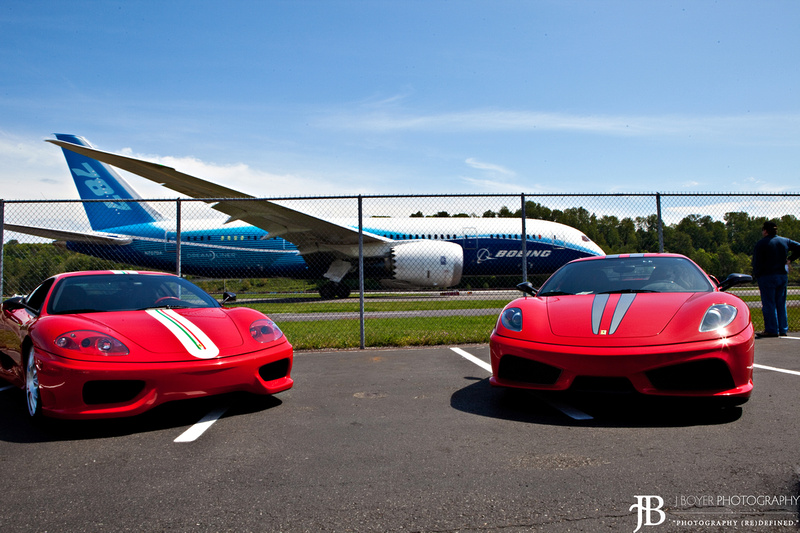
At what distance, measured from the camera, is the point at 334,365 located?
5.84 meters

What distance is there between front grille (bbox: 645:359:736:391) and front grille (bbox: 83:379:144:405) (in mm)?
3226

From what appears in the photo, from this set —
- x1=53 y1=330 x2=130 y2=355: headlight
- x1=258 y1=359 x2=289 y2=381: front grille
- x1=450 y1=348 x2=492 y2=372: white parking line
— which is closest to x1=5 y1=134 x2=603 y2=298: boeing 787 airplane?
x1=450 y1=348 x2=492 y2=372: white parking line

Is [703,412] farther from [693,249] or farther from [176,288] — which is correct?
[693,249]

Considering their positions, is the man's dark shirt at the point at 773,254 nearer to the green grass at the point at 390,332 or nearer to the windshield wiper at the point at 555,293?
the green grass at the point at 390,332

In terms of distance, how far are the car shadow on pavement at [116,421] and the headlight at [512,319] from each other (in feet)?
6.20

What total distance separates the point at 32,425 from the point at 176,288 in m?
1.49

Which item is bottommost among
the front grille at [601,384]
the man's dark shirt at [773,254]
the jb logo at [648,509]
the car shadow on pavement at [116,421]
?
the car shadow on pavement at [116,421]

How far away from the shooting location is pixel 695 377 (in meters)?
3.21

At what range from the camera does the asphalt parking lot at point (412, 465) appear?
6.50ft

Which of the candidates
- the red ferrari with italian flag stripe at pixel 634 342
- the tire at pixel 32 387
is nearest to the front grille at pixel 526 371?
the red ferrari with italian flag stripe at pixel 634 342

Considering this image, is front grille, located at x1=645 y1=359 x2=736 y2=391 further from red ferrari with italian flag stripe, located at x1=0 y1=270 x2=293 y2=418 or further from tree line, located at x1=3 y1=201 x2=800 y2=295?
tree line, located at x1=3 y1=201 x2=800 y2=295

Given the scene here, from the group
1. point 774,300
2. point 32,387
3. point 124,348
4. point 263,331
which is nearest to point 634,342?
point 263,331

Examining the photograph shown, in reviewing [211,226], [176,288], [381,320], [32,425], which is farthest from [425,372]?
[211,226]

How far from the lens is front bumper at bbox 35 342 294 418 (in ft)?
10.4
